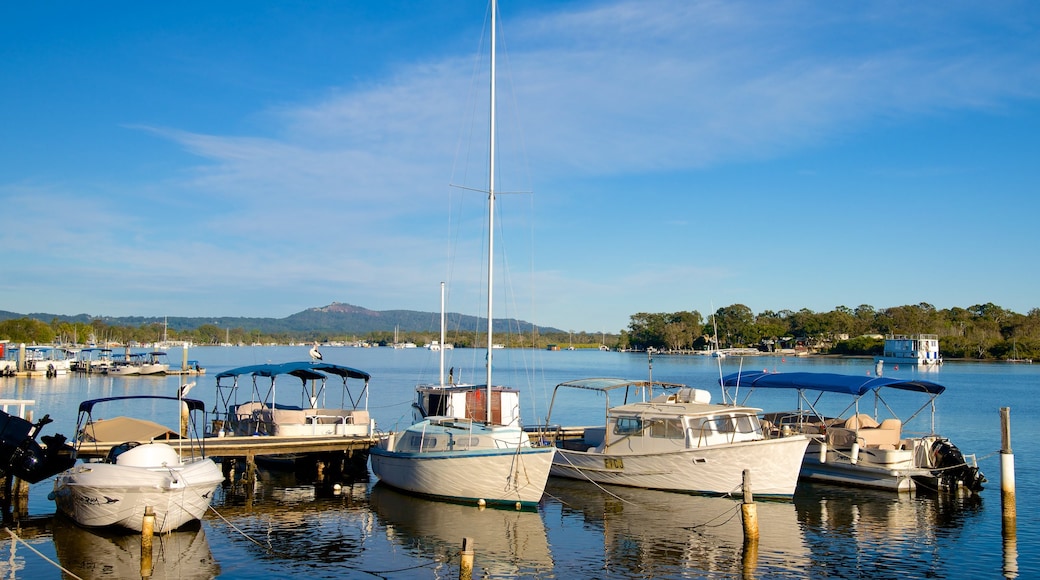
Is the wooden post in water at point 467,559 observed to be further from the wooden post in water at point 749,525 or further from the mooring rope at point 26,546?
the mooring rope at point 26,546

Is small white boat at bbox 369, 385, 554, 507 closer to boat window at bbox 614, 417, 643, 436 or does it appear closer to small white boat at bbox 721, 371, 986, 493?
boat window at bbox 614, 417, 643, 436

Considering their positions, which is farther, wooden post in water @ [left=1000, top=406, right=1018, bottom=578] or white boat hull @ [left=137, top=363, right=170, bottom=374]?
white boat hull @ [left=137, top=363, right=170, bottom=374]

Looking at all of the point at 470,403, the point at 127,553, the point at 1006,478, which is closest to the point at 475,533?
the point at 127,553

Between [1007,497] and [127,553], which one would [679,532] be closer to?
[1007,497]

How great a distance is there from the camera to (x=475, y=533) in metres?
22.8

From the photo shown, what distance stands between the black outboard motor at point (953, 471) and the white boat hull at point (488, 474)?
14.5 meters

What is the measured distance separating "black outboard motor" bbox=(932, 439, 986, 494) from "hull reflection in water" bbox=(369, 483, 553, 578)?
14741 millimetres

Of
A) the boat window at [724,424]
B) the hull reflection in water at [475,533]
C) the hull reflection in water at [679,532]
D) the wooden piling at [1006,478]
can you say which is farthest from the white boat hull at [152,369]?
the wooden piling at [1006,478]

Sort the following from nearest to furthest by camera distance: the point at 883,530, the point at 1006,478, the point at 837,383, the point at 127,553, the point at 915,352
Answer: the point at 127,553, the point at 883,530, the point at 1006,478, the point at 837,383, the point at 915,352

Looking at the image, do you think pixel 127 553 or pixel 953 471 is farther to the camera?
pixel 953 471

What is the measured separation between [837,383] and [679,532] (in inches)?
466

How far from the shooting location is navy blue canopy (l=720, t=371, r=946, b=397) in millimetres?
30578

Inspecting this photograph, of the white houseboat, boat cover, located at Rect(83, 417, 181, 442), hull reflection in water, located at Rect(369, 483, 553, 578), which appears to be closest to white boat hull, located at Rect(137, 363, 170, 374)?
boat cover, located at Rect(83, 417, 181, 442)

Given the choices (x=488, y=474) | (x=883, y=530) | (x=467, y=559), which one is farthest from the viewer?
(x=488, y=474)
